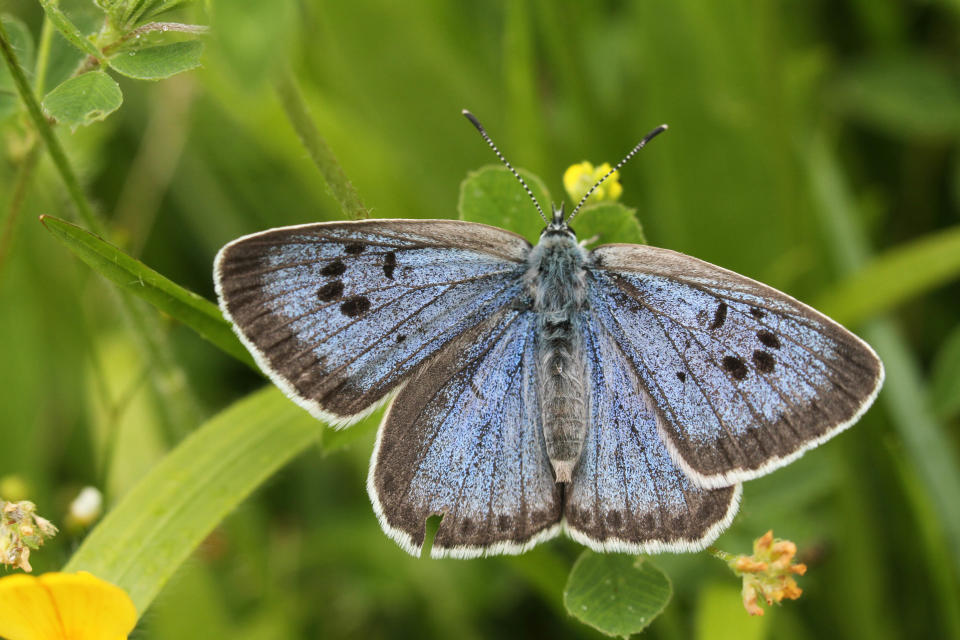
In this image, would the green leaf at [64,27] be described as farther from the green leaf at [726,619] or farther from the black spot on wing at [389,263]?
the green leaf at [726,619]

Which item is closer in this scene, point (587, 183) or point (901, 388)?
point (587, 183)

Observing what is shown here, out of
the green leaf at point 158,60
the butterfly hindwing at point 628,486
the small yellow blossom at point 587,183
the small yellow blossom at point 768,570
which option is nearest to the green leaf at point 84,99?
the green leaf at point 158,60

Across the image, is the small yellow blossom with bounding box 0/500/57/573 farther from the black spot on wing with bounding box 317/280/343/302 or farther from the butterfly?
the black spot on wing with bounding box 317/280/343/302

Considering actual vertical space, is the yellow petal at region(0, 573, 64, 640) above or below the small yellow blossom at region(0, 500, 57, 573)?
below

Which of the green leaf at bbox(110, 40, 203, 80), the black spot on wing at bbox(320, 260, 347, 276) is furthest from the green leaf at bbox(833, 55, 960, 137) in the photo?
the green leaf at bbox(110, 40, 203, 80)

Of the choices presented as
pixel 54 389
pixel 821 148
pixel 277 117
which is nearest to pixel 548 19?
pixel 277 117

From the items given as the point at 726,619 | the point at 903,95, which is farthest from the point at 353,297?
the point at 903,95

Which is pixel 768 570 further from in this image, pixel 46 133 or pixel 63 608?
pixel 46 133
